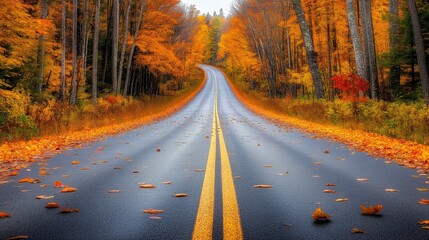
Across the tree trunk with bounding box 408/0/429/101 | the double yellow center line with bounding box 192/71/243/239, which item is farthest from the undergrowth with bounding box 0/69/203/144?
the tree trunk with bounding box 408/0/429/101

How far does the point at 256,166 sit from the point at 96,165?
11.2ft

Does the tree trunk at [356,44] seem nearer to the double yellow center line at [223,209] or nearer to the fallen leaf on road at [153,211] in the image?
the double yellow center line at [223,209]

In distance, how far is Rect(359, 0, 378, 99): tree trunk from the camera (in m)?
20.4

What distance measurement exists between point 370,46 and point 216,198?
18.5 meters

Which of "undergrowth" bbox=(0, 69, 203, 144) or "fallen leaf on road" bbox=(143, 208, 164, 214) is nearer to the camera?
"fallen leaf on road" bbox=(143, 208, 164, 214)

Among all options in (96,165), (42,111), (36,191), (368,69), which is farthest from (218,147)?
(368,69)

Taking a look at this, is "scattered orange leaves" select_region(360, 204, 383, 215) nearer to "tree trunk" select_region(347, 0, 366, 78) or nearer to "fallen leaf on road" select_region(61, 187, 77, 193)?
"fallen leaf on road" select_region(61, 187, 77, 193)

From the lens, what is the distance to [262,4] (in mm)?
37312

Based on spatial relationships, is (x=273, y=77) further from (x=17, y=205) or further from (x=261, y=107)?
(x=17, y=205)

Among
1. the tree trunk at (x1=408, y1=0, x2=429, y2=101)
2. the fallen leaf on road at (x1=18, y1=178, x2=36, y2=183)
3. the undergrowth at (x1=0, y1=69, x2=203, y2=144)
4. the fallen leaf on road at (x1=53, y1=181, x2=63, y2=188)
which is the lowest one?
the fallen leaf on road at (x1=53, y1=181, x2=63, y2=188)

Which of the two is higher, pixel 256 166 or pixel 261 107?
pixel 261 107

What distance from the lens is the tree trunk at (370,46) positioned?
66.9 ft

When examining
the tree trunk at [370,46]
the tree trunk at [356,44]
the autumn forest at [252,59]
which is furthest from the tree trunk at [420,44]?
the tree trunk at [356,44]

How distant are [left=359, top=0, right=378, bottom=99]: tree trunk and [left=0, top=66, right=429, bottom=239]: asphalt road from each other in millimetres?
12401
